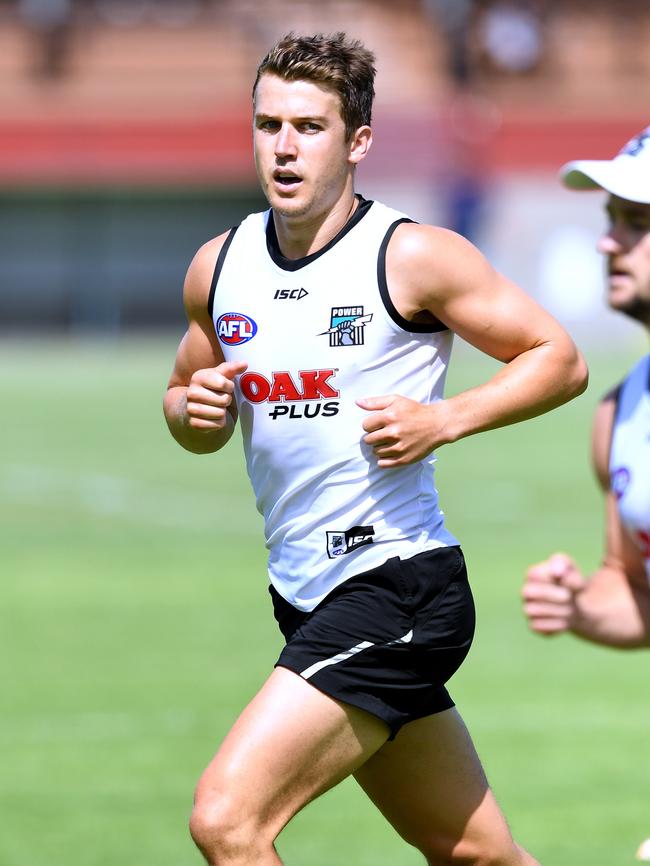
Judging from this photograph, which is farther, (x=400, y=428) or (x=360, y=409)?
(x=360, y=409)

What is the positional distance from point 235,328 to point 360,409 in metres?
0.45

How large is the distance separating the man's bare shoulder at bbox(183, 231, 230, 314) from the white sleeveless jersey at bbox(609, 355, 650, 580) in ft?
4.06

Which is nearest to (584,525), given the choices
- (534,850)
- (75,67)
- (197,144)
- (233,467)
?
(233,467)

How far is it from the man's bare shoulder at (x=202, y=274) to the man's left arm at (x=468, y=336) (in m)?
0.58

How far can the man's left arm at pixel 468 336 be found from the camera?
14.8ft

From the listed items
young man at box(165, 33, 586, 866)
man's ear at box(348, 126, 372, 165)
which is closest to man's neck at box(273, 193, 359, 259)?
young man at box(165, 33, 586, 866)

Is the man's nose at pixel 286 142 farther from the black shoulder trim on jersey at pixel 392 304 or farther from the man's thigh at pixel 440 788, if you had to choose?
the man's thigh at pixel 440 788

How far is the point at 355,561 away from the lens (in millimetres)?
4668

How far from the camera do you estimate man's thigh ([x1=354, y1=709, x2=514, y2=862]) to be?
4.77 meters

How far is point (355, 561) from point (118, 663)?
5.56m

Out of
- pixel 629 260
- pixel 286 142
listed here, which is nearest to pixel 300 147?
pixel 286 142

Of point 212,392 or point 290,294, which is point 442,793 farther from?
point 290,294

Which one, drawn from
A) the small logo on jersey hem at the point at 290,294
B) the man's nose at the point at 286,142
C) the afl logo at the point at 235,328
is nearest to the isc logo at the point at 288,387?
the afl logo at the point at 235,328

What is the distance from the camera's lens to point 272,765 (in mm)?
4246
